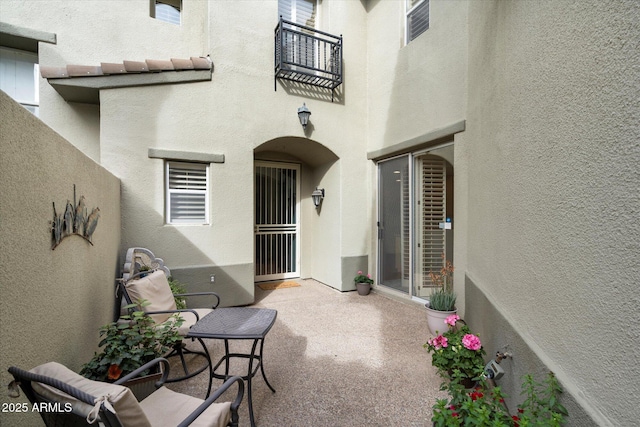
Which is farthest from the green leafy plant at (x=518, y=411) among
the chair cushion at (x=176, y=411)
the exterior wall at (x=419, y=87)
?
the exterior wall at (x=419, y=87)

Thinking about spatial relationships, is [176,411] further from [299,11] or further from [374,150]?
[299,11]

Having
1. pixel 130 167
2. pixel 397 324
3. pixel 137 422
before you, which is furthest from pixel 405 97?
pixel 137 422

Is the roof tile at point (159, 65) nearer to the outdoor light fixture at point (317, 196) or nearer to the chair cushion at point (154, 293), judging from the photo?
the chair cushion at point (154, 293)

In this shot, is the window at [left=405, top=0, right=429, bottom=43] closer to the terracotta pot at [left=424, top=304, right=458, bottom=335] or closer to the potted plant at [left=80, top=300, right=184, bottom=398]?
the terracotta pot at [left=424, top=304, right=458, bottom=335]

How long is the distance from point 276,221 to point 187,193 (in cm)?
245

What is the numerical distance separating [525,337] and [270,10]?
247 inches

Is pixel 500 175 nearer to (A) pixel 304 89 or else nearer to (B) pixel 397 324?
(B) pixel 397 324

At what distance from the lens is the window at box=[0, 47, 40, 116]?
14.4ft

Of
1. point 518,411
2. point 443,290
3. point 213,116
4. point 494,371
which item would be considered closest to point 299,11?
point 213,116

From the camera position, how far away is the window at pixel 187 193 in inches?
182

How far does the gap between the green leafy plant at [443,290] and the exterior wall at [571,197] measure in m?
1.13

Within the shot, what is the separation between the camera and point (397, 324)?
4.21 meters

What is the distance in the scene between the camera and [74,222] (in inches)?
83.4

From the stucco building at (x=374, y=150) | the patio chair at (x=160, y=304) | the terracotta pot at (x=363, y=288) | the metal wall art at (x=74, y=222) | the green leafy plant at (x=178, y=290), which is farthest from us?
the terracotta pot at (x=363, y=288)
